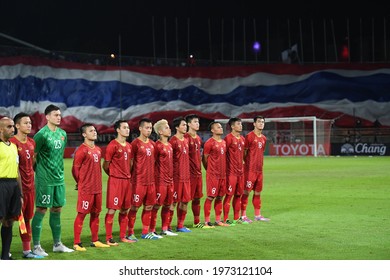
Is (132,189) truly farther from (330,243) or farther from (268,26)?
(268,26)

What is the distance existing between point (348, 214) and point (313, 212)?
84 centimetres

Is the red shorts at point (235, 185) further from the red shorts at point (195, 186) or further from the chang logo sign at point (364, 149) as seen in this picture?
the chang logo sign at point (364, 149)

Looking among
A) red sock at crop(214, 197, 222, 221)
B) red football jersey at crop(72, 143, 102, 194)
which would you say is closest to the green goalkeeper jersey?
red football jersey at crop(72, 143, 102, 194)

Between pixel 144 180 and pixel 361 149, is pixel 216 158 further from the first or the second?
pixel 361 149

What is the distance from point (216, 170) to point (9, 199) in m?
5.17

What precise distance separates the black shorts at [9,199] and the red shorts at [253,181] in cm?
594

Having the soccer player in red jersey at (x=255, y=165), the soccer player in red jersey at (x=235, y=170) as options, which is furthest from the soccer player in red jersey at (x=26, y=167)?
the soccer player in red jersey at (x=255, y=165)

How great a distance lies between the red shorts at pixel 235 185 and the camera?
13.0 meters

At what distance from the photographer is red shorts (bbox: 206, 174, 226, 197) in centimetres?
1273

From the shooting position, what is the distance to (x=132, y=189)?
11117mm

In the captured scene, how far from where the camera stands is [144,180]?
11.1 metres

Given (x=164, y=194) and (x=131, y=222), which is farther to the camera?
(x=164, y=194)

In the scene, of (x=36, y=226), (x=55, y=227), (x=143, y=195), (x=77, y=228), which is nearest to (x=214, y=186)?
(x=143, y=195)
